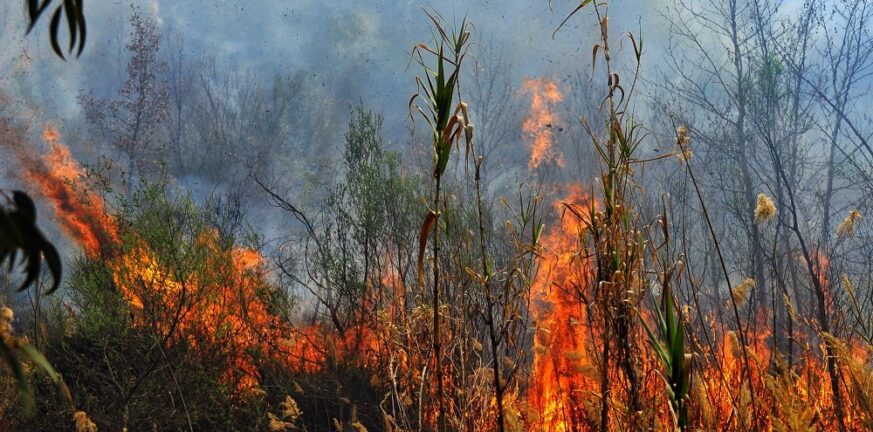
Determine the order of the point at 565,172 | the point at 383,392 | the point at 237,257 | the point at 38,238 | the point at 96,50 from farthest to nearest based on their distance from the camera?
the point at 96,50 → the point at 565,172 → the point at 237,257 → the point at 383,392 → the point at 38,238

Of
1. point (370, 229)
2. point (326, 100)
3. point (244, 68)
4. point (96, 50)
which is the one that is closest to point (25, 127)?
point (96, 50)

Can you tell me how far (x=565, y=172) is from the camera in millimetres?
21906

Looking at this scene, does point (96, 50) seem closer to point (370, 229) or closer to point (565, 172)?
point (565, 172)

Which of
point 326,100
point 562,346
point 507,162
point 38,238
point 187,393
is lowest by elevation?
point 38,238

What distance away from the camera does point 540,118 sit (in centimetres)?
2414

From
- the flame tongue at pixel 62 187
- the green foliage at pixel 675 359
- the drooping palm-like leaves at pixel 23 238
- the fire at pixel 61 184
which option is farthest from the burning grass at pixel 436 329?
the fire at pixel 61 184

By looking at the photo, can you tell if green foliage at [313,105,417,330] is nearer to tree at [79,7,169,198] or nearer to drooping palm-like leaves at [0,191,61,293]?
drooping palm-like leaves at [0,191,61,293]

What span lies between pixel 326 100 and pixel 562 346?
21.2 m

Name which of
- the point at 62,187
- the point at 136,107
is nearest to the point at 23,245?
the point at 62,187

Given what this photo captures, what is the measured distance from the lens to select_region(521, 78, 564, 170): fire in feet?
76.8

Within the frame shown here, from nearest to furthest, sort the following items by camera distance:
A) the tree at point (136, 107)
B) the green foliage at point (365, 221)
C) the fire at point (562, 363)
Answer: the fire at point (562, 363), the green foliage at point (365, 221), the tree at point (136, 107)

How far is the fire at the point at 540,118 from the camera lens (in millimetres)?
23406

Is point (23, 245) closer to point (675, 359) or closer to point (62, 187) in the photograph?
point (675, 359)

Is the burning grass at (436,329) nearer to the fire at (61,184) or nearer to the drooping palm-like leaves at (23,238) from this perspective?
the drooping palm-like leaves at (23,238)
